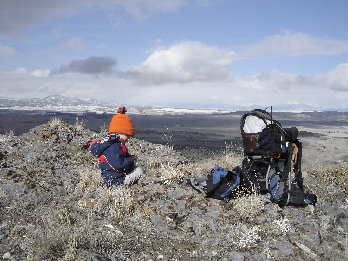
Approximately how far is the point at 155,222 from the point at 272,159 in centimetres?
236

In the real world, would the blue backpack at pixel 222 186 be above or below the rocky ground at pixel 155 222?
above

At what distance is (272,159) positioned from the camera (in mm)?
4855

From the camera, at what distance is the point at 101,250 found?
3217 mm

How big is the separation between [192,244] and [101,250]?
129 centimetres

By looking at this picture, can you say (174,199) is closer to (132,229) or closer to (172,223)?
(172,223)

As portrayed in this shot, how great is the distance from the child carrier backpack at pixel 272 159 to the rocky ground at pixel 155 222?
9.4 inches

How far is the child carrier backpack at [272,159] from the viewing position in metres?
4.70

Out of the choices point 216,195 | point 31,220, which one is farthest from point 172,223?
point 31,220

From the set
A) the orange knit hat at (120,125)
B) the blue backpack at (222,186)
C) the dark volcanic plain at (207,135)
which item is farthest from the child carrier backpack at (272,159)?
the dark volcanic plain at (207,135)

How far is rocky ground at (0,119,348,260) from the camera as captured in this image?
3318mm

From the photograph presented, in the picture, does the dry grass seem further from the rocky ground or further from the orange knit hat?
the orange knit hat

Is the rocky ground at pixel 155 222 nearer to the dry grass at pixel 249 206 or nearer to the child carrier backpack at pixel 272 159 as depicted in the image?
the dry grass at pixel 249 206

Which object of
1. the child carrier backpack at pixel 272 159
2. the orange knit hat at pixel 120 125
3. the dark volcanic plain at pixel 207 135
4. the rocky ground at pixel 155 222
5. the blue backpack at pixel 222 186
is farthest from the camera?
the dark volcanic plain at pixel 207 135

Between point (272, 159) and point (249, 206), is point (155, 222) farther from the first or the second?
point (272, 159)
